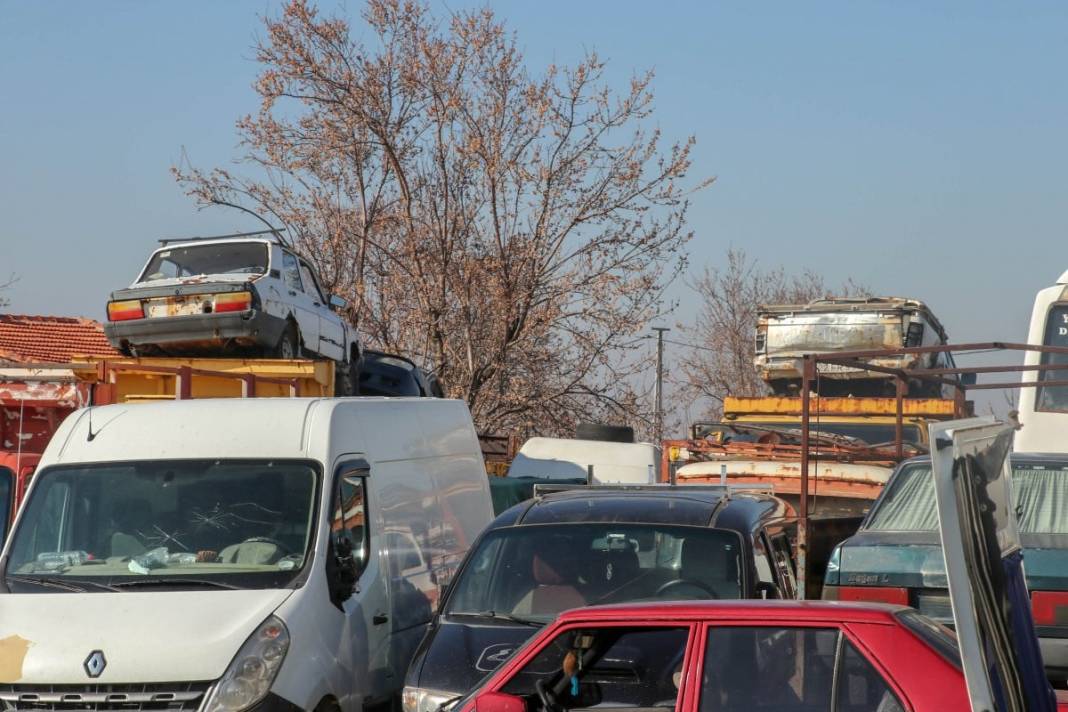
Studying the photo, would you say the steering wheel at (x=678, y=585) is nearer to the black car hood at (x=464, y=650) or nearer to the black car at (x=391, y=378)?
the black car hood at (x=464, y=650)

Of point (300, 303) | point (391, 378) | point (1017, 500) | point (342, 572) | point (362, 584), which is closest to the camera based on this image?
point (342, 572)

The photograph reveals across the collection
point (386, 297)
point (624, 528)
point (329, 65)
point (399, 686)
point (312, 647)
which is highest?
point (329, 65)

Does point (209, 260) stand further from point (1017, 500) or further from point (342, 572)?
point (1017, 500)

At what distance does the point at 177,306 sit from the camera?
15008 millimetres

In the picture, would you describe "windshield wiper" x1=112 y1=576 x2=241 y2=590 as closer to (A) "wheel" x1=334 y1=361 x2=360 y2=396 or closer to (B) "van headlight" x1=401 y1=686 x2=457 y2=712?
(B) "van headlight" x1=401 y1=686 x2=457 y2=712

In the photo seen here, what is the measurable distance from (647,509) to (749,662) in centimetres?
291

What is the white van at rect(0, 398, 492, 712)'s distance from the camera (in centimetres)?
670

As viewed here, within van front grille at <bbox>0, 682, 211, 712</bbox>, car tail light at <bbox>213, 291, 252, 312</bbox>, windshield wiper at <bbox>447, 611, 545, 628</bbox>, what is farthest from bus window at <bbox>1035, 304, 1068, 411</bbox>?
van front grille at <bbox>0, 682, 211, 712</bbox>

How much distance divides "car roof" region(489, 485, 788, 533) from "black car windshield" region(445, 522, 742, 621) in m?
0.08

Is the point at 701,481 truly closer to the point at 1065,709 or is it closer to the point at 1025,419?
the point at 1025,419

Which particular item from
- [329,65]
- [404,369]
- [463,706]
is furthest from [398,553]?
[329,65]

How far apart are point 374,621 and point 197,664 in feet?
5.14

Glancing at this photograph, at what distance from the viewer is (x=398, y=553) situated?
28.3 feet

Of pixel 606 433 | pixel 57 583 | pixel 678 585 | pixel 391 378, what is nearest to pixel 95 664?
pixel 57 583
